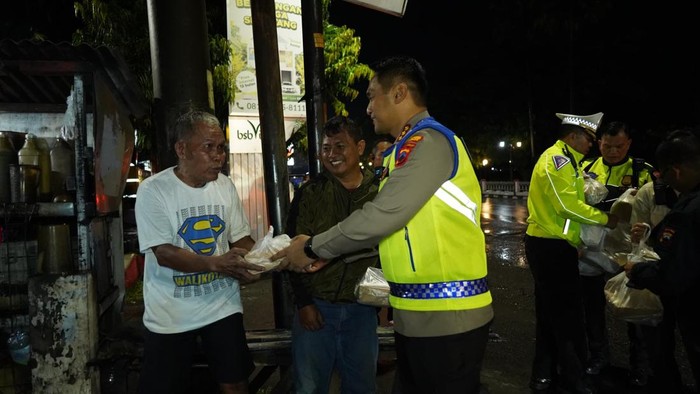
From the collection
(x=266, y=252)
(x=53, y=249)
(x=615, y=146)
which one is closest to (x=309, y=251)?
(x=266, y=252)

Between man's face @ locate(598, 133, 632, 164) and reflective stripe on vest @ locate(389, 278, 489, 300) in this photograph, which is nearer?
reflective stripe on vest @ locate(389, 278, 489, 300)

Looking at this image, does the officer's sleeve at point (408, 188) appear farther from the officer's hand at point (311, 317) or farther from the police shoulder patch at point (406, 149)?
the officer's hand at point (311, 317)

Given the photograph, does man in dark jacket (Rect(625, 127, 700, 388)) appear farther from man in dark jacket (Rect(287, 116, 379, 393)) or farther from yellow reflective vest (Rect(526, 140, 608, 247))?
man in dark jacket (Rect(287, 116, 379, 393))

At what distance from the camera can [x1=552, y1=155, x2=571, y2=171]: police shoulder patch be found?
3.98 meters

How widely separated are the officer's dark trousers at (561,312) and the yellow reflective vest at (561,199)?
0.13 m

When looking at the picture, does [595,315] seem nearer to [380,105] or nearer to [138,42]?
[380,105]

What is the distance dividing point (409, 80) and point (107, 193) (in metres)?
3.00

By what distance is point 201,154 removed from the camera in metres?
2.94

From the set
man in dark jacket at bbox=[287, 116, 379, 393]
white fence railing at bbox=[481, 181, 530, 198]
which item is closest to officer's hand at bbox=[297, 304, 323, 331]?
man in dark jacket at bbox=[287, 116, 379, 393]

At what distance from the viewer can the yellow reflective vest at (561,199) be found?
3.93m

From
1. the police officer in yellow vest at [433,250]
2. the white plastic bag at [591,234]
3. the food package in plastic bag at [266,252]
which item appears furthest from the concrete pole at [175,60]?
the white plastic bag at [591,234]

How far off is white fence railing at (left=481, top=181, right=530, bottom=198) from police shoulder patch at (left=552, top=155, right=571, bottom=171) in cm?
2261

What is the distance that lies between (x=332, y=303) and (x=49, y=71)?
2.67 meters

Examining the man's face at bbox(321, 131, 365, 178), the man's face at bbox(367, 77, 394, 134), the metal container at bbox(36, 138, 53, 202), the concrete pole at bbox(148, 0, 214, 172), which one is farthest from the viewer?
the metal container at bbox(36, 138, 53, 202)
